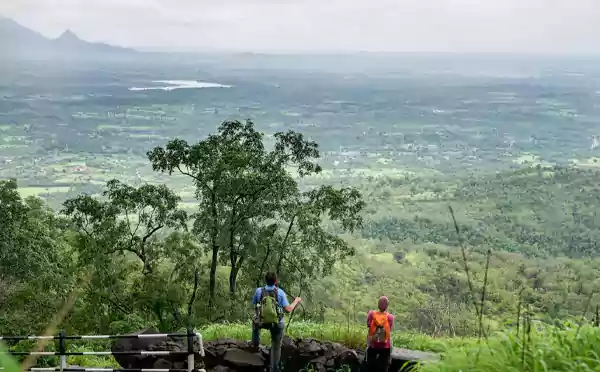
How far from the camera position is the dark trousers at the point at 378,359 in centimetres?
588

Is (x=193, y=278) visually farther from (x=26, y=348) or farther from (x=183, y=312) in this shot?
(x=26, y=348)

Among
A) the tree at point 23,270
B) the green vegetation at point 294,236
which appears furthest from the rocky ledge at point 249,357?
the tree at point 23,270

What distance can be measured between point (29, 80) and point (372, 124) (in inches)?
3254

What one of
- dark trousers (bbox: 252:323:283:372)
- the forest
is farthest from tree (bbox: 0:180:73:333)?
dark trousers (bbox: 252:323:283:372)

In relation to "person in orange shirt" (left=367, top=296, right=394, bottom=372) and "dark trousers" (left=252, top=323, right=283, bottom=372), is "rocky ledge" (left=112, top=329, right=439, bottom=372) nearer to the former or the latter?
"dark trousers" (left=252, top=323, right=283, bottom=372)

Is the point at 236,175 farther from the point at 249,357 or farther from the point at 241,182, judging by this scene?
the point at 249,357

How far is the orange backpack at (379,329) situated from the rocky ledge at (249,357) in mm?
607

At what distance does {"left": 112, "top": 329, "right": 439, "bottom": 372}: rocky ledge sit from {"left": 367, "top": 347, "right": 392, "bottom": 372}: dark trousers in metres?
0.45

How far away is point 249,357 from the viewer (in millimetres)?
6691

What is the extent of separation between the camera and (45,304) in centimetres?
1405

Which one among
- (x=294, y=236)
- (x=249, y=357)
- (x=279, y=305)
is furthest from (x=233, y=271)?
(x=279, y=305)

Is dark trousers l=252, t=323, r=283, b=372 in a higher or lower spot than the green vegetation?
higher

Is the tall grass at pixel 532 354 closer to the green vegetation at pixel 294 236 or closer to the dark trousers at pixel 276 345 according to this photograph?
the green vegetation at pixel 294 236

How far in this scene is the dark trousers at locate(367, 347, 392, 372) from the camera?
588 cm
